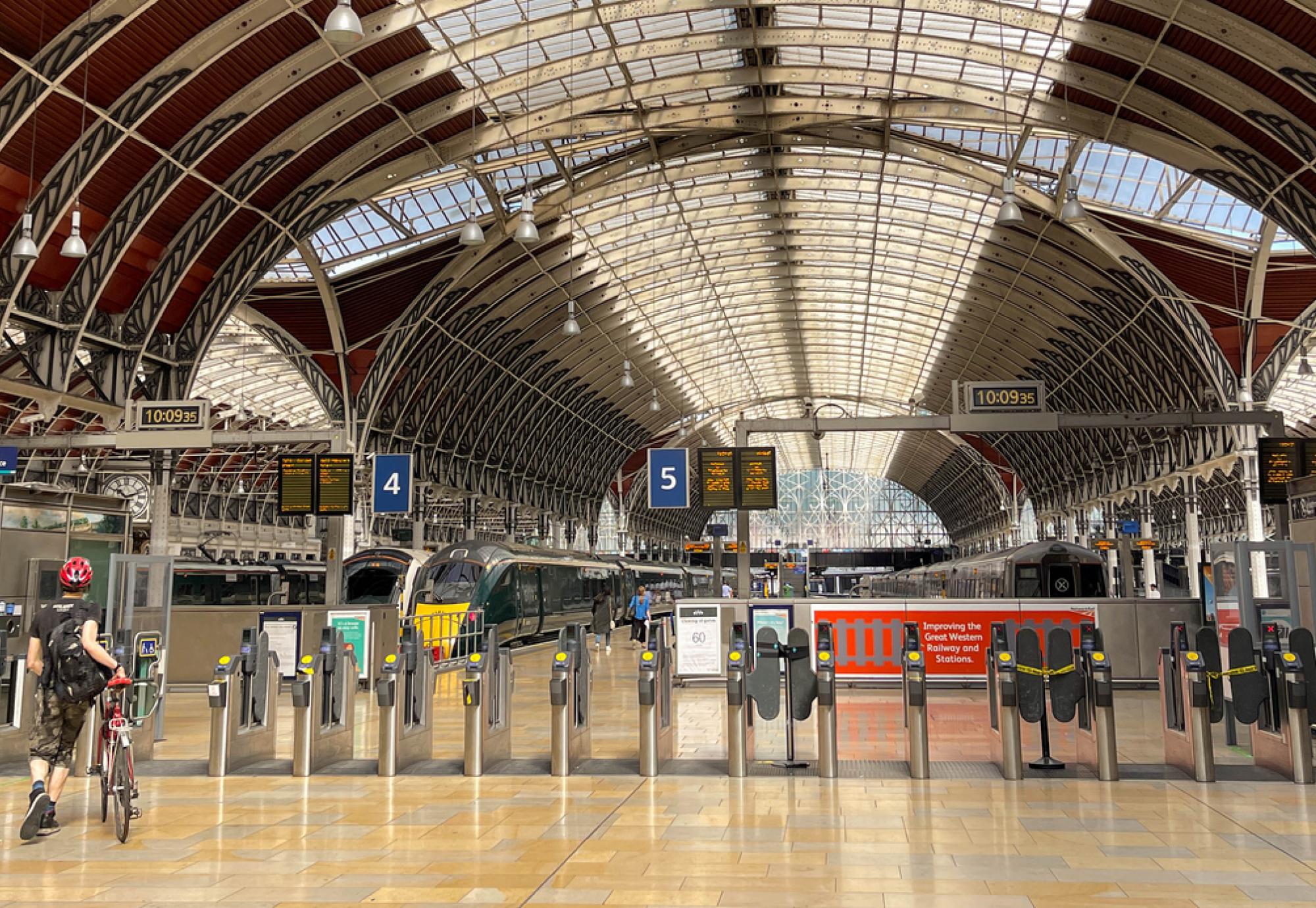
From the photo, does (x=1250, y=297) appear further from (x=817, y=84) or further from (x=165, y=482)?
(x=165, y=482)

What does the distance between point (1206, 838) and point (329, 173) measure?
23893mm

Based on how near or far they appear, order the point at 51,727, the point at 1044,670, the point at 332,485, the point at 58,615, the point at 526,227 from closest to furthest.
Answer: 1. the point at 51,727
2. the point at 58,615
3. the point at 1044,670
4. the point at 332,485
5. the point at 526,227

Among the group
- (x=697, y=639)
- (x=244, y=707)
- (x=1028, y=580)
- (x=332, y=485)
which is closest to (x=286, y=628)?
(x=332, y=485)

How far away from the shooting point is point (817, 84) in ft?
93.1

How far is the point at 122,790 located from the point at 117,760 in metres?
0.24

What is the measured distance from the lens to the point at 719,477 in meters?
19.9

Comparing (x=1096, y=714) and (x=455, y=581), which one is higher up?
(x=455, y=581)

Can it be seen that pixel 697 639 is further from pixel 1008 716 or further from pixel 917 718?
pixel 1008 716

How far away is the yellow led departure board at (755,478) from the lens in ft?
64.5

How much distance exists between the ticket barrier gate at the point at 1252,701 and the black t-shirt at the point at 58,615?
9.03 m

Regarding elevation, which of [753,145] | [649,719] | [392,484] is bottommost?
[649,719]

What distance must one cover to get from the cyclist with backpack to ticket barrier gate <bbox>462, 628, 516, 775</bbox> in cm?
325

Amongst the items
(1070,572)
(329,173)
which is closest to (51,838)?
(329,173)

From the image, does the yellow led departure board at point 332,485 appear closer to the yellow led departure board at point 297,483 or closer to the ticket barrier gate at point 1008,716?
the yellow led departure board at point 297,483
